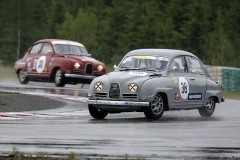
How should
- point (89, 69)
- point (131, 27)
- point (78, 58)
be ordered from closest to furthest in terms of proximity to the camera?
1. point (89, 69)
2. point (78, 58)
3. point (131, 27)

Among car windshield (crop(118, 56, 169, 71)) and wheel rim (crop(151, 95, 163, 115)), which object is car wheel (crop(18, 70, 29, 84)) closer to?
car windshield (crop(118, 56, 169, 71))

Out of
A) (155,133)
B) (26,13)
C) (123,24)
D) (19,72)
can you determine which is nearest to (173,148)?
(155,133)

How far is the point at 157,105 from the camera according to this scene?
17781mm

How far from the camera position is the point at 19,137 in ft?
43.0

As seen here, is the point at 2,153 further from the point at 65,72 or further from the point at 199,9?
the point at 199,9

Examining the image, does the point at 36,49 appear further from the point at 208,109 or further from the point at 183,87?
the point at 183,87

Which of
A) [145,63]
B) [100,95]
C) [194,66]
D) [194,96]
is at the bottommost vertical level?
[194,96]

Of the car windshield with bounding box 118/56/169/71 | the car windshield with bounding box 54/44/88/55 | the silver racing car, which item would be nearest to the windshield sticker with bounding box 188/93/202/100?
the silver racing car

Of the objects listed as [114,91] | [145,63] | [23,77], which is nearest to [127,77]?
[114,91]

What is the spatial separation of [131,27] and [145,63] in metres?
53.8

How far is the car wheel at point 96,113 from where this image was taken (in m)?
17.9

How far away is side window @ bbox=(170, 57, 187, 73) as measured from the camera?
1873 cm

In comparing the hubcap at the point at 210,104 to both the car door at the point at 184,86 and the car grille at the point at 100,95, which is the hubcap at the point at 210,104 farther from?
the car grille at the point at 100,95

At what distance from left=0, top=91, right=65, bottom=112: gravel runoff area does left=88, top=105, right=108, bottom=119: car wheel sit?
7.48 ft
